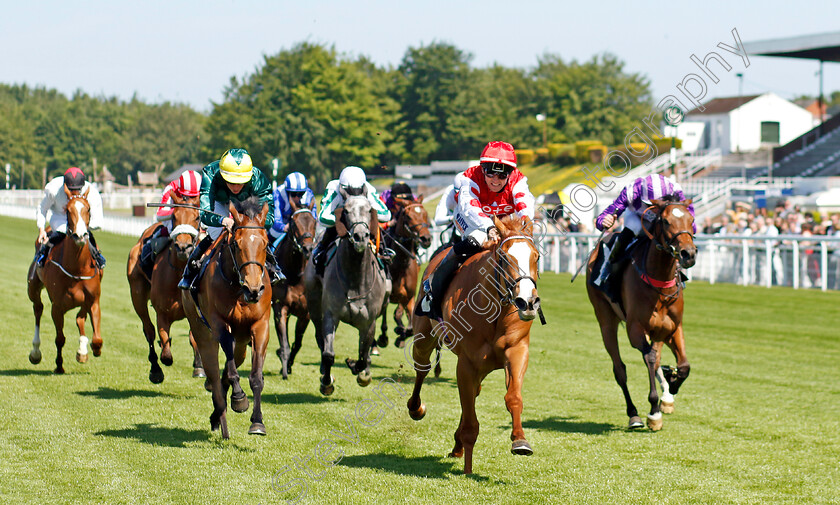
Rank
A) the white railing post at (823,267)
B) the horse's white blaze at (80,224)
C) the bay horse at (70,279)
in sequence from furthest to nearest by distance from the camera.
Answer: the white railing post at (823,267)
the bay horse at (70,279)
the horse's white blaze at (80,224)

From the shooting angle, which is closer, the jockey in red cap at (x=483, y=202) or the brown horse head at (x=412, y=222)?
the jockey in red cap at (x=483, y=202)

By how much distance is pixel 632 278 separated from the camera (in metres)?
8.80

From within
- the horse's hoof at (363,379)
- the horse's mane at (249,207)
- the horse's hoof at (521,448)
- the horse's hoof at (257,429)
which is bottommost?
the horse's hoof at (257,429)

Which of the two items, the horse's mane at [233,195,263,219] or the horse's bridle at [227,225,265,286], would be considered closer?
the horse's bridle at [227,225,265,286]

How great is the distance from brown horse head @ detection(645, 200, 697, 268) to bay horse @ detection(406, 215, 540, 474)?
2146 mm

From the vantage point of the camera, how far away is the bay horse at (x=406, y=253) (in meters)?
12.1

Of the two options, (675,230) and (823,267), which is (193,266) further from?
(823,267)

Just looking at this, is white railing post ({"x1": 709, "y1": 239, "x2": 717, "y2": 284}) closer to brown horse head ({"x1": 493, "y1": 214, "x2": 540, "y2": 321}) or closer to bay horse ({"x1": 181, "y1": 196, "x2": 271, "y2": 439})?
bay horse ({"x1": 181, "y1": 196, "x2": 271, "y2": 439})

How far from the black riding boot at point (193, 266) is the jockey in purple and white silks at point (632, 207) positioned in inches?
147

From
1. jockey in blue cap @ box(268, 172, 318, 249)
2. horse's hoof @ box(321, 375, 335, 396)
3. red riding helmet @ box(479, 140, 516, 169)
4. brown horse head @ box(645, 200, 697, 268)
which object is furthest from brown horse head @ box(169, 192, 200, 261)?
brown horse head @ box(645, 200, 697, 268)

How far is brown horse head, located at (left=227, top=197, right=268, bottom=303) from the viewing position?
725 centimetres

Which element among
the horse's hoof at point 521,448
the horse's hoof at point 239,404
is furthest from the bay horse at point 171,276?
the horse's hoof at point 521,448

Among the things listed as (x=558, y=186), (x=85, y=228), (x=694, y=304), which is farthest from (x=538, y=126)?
(x=85, y=228)

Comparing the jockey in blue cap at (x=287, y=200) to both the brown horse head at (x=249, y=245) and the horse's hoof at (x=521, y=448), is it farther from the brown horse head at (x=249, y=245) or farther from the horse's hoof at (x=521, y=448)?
the horse's hoof at (x=521, y=448)
